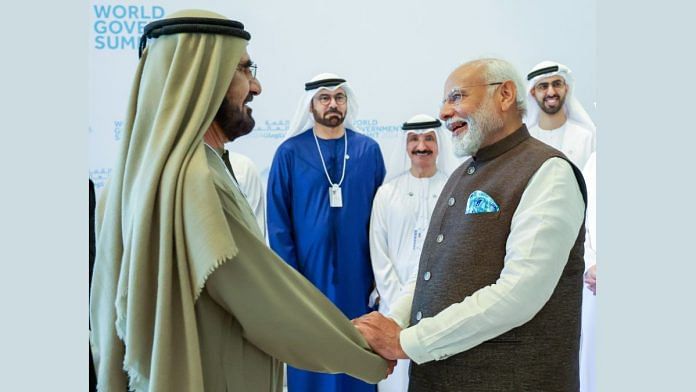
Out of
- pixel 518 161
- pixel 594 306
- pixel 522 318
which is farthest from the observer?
pixel 594 306

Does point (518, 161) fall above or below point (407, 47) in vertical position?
below

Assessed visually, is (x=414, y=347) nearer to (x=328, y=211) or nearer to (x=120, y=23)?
(x=328, y=211)

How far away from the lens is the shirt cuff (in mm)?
2464

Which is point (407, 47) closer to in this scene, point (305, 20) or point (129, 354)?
point (305, 20)

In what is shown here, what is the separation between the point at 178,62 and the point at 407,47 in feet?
12.4

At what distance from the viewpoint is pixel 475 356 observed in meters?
2.46

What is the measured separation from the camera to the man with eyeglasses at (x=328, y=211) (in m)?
4.99

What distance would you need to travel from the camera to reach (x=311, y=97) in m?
5.30

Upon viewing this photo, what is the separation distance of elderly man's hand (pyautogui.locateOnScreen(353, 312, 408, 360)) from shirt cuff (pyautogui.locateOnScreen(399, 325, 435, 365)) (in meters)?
0.05

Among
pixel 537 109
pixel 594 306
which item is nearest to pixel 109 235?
pixel 594 306

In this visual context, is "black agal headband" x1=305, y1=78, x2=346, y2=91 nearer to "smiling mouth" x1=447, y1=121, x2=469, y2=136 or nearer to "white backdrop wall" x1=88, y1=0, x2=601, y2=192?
"white backdrop wall" x1=88, y1=0, x2=601, y2=192

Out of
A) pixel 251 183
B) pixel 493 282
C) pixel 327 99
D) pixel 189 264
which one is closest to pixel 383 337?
pixel 493 282

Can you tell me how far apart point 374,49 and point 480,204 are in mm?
3409

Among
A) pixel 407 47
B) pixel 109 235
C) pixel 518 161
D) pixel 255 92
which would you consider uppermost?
pixel 407 47
